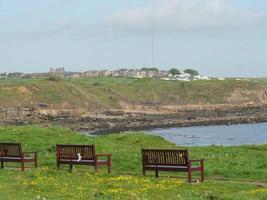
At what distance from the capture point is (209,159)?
969 inches

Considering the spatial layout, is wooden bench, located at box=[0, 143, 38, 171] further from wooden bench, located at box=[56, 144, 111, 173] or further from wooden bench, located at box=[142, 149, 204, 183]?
wooden bench, located at box=[142, 149, 204, 183]

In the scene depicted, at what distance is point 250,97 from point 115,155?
16479 centimetres

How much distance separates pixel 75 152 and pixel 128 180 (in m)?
3.96

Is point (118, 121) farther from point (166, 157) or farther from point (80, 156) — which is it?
point (166, 157)

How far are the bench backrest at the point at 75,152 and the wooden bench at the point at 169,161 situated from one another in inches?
85.6

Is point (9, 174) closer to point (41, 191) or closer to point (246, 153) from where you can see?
point (41, 191)

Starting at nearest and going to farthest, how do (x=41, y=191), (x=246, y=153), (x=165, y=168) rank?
(x=41, y=191)
(x=165, y=168)
(x=246, y=153)

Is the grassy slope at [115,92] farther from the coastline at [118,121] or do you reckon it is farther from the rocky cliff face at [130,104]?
the coastline at [118,121]

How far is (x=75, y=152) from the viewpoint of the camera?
21766 mm

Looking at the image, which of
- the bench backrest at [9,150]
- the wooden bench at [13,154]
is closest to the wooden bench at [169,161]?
the wooden bench at [13,154]

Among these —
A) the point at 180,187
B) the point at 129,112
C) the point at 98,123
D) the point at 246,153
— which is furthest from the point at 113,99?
the point at 180,187

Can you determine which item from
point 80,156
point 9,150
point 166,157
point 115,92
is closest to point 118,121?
point 115,92

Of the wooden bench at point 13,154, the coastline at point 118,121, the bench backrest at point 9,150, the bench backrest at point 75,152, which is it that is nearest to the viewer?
the bench backrest at point 75,152

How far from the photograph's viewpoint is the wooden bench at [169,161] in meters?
19.0
